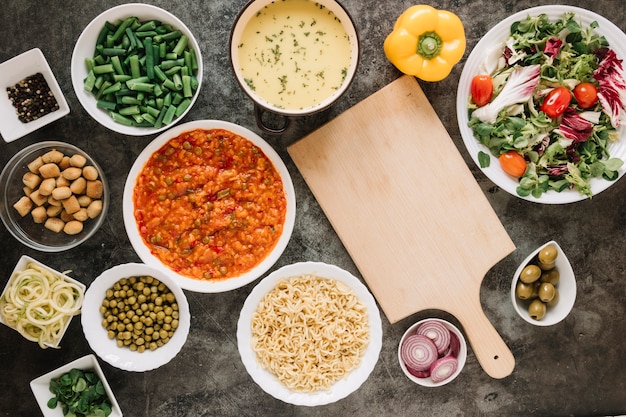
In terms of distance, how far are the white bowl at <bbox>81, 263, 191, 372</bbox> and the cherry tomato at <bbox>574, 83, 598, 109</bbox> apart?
259cm

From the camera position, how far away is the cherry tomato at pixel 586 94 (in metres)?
3.32

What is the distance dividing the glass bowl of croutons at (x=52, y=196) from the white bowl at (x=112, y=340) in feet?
0.98

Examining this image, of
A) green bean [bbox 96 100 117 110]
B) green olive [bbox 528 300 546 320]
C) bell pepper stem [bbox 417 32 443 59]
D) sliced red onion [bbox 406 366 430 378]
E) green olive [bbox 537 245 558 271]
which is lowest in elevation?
sliced red onion [bbox 406 366 430 378]

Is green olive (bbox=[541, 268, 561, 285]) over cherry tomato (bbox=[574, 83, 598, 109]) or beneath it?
beneath

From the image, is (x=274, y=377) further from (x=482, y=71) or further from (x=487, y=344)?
(x=482, y=71)

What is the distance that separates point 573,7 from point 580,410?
2.60 meters

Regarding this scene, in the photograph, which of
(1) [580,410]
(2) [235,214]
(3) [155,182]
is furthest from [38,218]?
(1) [580,410]

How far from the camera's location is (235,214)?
11.2ft

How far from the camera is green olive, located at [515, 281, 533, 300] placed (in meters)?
3.52

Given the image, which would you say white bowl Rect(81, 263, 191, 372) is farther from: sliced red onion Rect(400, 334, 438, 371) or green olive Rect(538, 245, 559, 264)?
green olive Rect(538, 245, 559, 264)

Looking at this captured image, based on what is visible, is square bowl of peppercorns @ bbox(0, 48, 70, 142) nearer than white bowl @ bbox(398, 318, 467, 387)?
Yes

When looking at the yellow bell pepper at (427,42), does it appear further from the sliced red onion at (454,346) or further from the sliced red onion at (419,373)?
the sliced red onion at (419,373)

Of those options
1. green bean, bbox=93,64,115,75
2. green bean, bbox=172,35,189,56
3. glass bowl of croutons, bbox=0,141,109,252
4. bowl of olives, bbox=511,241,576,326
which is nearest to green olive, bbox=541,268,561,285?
bowl of olives, bbox=511,241,576,326

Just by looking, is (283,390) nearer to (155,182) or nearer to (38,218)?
(155,182)
